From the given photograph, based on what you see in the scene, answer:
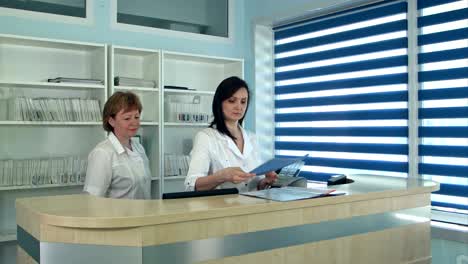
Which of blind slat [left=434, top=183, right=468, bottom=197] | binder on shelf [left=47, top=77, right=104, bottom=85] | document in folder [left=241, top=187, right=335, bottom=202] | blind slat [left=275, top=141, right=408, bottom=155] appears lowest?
blind slat [left=434, top=183, right=468, bottom=197]

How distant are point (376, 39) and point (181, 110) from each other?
182cm

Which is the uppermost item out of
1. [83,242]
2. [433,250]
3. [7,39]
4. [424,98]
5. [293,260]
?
[7,39]

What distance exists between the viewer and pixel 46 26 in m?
3.73

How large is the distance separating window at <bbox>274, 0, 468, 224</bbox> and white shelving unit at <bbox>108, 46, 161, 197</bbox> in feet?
4.72

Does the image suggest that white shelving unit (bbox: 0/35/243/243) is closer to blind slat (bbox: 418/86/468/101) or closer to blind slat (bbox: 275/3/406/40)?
blind slat (bbox: 275/3/406/40)

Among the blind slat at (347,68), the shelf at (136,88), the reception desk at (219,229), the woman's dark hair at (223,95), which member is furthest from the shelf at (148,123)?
the reception desk at (219,229)

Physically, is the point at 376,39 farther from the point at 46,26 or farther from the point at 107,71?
the point at 46,26

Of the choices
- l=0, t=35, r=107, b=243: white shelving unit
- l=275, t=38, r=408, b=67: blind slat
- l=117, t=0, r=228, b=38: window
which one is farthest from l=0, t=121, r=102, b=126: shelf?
l=275, t=38, r=408, b=67: blind slat

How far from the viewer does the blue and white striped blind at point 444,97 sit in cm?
332

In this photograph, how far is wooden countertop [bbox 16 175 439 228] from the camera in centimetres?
152

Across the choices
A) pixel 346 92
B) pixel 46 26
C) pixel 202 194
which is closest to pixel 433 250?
pixel 346 92

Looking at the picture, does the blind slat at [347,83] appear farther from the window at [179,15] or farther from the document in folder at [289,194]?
the document in folder at [289,194]

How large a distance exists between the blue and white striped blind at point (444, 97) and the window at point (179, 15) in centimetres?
206

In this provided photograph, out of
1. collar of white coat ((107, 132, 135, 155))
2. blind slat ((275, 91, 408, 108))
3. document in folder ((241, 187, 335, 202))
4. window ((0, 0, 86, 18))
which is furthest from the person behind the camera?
blind slat ((275, 91, 408, 108))
